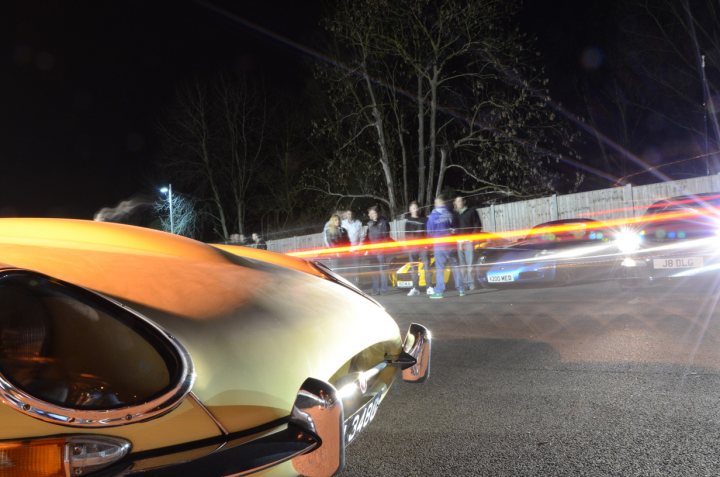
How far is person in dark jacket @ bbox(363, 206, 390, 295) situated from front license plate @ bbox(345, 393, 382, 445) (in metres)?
8.02

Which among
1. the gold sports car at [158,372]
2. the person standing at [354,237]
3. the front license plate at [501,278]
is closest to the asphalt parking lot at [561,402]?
the gold sports car at [158,372]

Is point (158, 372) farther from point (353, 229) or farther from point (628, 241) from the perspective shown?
point (353, 229)

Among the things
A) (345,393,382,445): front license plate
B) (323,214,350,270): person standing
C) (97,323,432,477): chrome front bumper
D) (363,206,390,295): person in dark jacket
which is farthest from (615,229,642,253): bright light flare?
(97,323,432,477): chrome front bumper

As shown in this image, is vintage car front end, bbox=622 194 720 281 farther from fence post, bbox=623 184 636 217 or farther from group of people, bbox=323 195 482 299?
fence post, bbox=623 184 636 217

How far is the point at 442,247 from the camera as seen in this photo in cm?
904

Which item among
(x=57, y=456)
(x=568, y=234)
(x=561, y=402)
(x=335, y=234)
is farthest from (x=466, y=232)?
(x=57, y=456)

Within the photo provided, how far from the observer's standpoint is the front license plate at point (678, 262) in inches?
289

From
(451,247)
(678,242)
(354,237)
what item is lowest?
(678,242)

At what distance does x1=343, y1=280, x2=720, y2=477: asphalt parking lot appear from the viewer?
2576 mm

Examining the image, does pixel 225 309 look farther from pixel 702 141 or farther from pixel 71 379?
pixel 702 141

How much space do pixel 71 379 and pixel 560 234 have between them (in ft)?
31.3

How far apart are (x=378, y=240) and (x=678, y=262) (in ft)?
15.6

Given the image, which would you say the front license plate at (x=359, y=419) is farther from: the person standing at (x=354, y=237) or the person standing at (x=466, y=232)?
the person standing at (x=354, y=237)

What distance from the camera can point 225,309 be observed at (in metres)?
1.82
